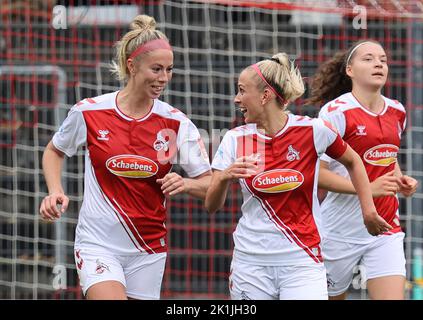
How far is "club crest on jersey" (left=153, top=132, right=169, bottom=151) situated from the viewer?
6.13 meters

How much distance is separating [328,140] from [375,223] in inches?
21.8

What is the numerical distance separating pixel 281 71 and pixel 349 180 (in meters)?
0.92

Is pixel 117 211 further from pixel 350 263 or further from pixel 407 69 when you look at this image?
pixel 407 69

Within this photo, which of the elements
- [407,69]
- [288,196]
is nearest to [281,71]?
[288,196]

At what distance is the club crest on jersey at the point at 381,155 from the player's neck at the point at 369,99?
26cm

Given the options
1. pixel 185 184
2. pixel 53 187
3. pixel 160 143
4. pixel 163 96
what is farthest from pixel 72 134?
pixel 163 96

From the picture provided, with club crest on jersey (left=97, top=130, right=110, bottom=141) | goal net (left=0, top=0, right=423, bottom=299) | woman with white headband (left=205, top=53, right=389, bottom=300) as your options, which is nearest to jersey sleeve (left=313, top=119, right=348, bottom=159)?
woman with white headband (left=205, top=53, right=389, bottom=300)

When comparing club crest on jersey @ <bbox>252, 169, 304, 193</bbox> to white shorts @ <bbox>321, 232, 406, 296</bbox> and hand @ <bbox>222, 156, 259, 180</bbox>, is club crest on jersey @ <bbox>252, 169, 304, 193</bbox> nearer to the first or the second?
hand @ <bbox>222, 156, 259, 180</bbox>

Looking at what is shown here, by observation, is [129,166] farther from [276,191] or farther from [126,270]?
[276,191]

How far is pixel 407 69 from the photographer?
9828mm

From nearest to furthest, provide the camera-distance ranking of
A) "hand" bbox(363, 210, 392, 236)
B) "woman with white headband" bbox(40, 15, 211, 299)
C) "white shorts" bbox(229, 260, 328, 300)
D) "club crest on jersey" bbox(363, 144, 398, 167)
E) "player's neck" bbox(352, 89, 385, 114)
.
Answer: "white shorts" bbox(229, 260, 328, 300), "woman with white headband" bbox(40, 15, 211, 299), "hand" bbox(363, 210, 392, 236), "club crest on jersey" bbox(363, 144, 398, 167), "player's neck" bbox(352, 89, 385, 114)

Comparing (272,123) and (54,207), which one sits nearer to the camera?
(54,207)

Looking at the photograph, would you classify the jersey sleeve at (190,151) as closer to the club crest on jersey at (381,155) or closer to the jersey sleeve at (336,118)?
the jersey sleeve at (336,118)

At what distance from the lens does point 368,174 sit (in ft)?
22.3
